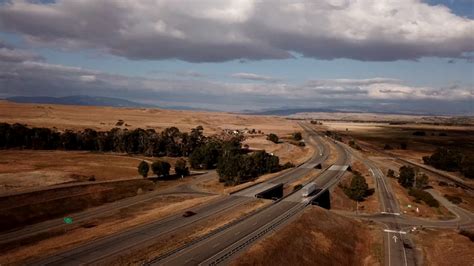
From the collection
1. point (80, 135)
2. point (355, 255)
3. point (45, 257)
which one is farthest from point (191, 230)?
point (80, 135)

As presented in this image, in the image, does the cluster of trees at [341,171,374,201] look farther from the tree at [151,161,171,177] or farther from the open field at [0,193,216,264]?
the tree at [151,161,171,177]

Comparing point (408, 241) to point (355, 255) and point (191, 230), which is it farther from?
point (191, 230)

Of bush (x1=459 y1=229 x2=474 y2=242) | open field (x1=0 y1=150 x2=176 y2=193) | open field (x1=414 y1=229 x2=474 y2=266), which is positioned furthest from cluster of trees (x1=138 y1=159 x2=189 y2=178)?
bush (x1=459 y1=229 x2=474 y2=242)

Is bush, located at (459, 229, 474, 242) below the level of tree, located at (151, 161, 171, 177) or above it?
below

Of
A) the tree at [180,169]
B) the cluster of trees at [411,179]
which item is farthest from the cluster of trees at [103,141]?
the cluster of trees at [411,179]

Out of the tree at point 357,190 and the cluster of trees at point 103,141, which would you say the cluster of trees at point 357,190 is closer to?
the tree at point 357,190

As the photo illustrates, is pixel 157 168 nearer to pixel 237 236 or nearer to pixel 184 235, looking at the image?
pixel 184 235
